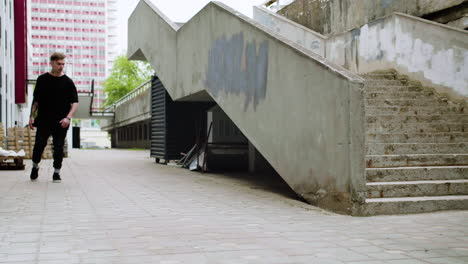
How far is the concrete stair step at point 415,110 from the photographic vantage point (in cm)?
774

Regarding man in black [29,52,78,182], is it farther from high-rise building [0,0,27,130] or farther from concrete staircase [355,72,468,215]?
high-rise building [0,0,27,130]

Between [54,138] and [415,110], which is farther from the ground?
[415,110]

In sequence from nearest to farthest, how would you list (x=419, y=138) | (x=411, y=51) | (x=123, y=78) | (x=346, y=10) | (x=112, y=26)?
(x=419, y=138) < (x=411, y=51) < (x=346, y=10) < (x=123, y=78) < (x=112, y=26)

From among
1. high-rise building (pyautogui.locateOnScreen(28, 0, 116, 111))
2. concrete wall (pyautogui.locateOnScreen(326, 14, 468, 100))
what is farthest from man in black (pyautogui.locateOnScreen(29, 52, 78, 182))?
high-rise building (pyautogui.locateOnScreen(28, 0, 116, 111))

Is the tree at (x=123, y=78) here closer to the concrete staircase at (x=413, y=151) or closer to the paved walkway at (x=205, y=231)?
the concrete staircase at (x=413, y=151)

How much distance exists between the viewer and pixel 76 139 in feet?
147

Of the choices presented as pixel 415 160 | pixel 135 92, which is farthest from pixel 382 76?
pixel 135 92

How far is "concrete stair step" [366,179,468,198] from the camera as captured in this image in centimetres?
564

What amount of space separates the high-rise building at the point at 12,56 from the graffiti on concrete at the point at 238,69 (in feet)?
50.8

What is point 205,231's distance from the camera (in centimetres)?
434

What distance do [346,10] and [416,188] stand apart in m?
8.69

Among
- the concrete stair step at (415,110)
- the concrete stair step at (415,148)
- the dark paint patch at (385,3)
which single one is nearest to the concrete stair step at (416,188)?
the concrete stair step at (415,148)

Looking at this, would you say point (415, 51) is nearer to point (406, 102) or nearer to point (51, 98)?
point (406, 102)

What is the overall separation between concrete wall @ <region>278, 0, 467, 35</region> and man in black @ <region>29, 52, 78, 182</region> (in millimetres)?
7162
